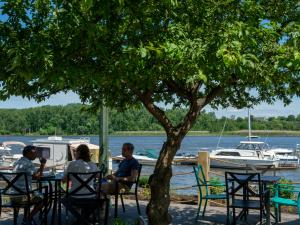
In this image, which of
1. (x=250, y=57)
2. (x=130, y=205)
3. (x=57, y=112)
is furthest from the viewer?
(x=57, y=112)

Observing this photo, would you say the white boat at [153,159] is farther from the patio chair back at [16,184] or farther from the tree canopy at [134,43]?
the tree canopy at [134,43]

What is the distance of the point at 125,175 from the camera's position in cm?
796

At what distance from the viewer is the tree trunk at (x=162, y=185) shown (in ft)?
21.1

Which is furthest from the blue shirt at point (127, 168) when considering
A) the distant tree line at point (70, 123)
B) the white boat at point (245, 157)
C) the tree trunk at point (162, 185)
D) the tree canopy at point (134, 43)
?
the distant tree line at point (70, 123)

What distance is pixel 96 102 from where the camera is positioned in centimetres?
759

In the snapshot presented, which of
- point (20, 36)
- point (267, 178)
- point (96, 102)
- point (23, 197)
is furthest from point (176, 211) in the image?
point (20, 36)

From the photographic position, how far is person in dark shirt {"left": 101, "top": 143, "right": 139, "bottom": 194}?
25.0ft

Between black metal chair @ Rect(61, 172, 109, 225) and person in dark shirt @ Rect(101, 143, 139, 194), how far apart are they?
905 mm

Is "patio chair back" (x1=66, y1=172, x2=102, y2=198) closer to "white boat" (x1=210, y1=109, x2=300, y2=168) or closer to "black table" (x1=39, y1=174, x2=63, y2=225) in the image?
"black table" (x1=39, y1=174, x2=63, y2=225)

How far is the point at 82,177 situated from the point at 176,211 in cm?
269

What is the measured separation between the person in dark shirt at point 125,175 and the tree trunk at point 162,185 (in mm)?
1282

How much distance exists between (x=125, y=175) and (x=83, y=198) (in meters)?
1.58

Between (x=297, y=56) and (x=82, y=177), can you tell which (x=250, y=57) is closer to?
(x=297, y=56)

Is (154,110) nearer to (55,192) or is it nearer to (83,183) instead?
(83,183)
